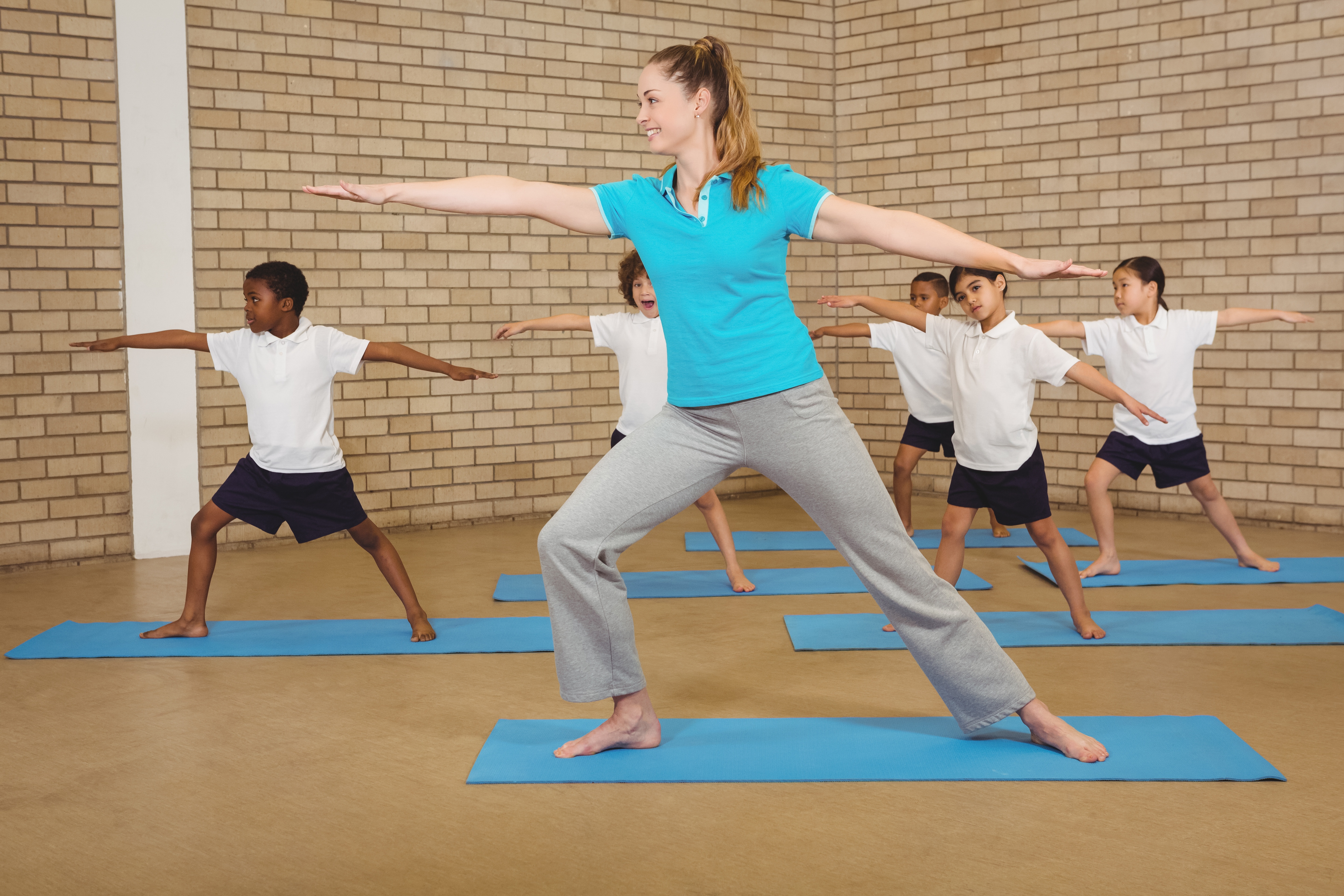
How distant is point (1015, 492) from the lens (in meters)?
4.09

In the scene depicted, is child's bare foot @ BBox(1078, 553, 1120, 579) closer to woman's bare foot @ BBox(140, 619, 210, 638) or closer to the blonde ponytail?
the blonde ponytail

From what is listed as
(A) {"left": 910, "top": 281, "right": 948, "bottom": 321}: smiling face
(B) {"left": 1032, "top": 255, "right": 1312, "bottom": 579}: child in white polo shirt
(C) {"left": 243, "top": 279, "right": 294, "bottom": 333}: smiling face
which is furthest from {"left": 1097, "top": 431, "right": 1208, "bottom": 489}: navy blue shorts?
(C) {"left": 243, "top": 279, "right": 294, "bottom": 333}: smiling face

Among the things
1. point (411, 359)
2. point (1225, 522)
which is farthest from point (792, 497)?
point (1225, 522)

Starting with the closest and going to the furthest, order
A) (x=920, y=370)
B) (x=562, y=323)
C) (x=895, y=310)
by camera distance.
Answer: (x=895, y=310) → (x=562, y=323) → (x=920, y=370)

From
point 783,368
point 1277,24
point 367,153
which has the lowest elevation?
point 783,368

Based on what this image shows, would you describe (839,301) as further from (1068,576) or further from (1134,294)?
(1134,294)

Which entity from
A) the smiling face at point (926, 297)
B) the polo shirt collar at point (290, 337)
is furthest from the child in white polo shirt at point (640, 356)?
the smiling face at point (926, 297)

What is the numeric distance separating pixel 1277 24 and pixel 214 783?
6784 millimetres

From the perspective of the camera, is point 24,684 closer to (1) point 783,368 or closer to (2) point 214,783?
(2) point 214,783

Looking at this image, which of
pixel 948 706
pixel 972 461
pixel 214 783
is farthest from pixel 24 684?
pixel 972 461

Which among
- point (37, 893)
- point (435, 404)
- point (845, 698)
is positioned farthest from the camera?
point (435, 404)

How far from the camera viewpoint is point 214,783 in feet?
9.37

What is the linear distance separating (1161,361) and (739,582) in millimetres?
2228

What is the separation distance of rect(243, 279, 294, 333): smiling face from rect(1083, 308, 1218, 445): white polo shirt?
3.61 meters
